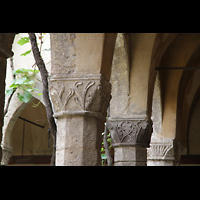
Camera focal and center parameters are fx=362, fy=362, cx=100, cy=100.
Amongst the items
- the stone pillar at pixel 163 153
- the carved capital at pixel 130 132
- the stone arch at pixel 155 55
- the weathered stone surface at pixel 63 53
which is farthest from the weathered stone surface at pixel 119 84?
the stone pillar at pixel 163 153

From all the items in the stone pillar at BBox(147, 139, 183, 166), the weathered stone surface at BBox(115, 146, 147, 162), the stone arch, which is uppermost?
the stone arch

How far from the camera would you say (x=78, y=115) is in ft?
12.1

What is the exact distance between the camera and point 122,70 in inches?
225

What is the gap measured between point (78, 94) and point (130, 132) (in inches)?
81.2

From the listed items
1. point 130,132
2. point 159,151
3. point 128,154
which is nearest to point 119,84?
point 130,132

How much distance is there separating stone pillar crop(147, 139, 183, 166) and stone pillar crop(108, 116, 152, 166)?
2.07 meters

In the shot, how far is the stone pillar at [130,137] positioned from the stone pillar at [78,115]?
5.99 ft

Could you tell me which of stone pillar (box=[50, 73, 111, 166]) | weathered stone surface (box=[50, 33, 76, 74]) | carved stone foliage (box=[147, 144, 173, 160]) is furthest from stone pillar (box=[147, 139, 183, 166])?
weathered stone surface (box=[50, 33, 76, 74])

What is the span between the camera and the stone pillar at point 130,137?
221 inches

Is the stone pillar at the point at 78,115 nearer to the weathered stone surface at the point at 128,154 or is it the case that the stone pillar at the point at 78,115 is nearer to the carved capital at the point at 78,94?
the carved capital at the point at 78,94

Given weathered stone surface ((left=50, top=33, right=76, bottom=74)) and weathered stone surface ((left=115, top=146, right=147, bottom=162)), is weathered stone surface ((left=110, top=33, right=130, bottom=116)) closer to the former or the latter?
weathered stone surface ((left=115, top=146, right=147, bottom=162))

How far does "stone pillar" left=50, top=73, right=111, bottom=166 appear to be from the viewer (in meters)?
3.60

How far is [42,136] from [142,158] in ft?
28.6
